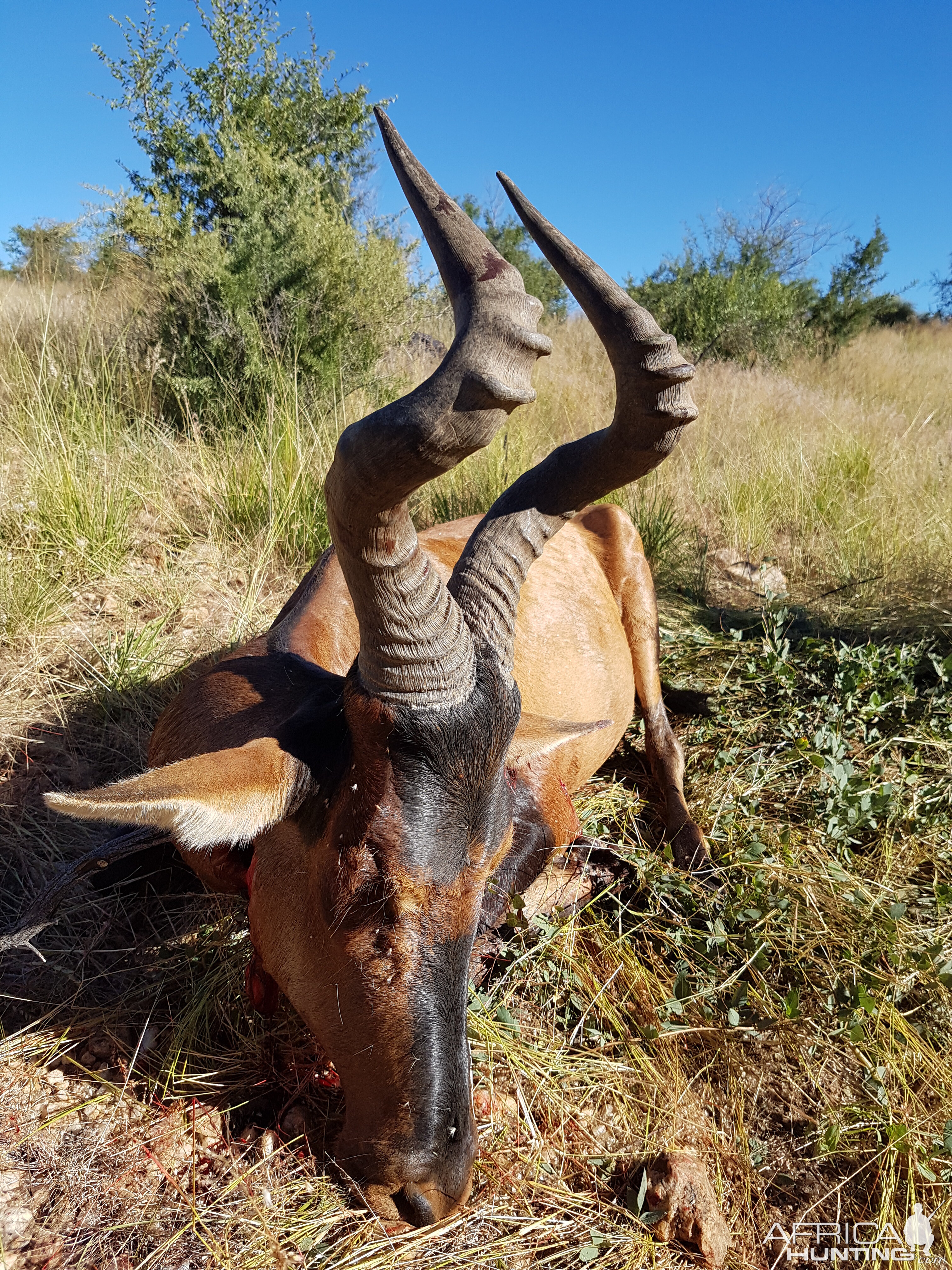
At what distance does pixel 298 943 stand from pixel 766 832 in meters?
2.53

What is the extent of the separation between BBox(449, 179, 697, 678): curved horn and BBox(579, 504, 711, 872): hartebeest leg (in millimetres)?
1791

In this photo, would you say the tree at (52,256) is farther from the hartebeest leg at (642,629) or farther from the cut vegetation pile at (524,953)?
the hartebeest leg at (642,629)

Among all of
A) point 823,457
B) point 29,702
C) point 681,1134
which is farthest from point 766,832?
point 823,457

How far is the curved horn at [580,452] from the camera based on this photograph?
7.07 ft

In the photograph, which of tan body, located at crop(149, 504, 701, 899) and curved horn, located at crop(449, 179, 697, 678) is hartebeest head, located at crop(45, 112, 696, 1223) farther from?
tan body, located at crop(149, 504, 701, 899)

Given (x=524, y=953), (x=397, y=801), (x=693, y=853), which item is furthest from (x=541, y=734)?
(x=693, y=853)

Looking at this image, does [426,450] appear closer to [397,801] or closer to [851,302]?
[397,801]

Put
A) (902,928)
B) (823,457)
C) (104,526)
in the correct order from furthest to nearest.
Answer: (823,457)
(104,526)
(902,928)

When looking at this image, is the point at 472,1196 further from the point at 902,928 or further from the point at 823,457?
the point at 823,457

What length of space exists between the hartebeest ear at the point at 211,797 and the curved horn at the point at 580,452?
661mm

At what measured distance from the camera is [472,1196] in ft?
7.61

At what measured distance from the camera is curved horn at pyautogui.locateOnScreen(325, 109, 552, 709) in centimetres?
155

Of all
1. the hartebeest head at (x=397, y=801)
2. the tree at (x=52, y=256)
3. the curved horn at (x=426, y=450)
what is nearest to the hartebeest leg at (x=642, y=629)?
the hartebeest head at (x=397, y=801)

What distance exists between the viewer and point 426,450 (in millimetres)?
1562
